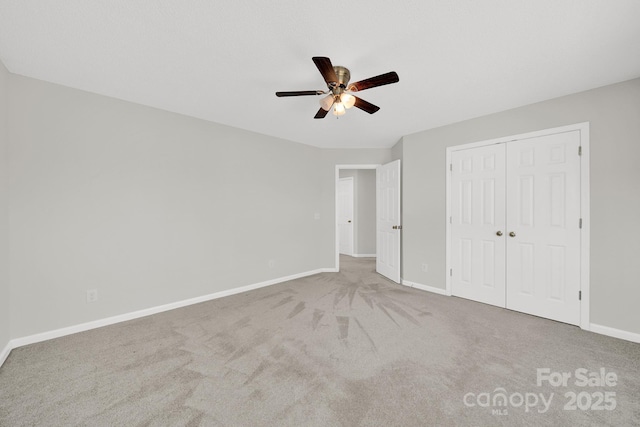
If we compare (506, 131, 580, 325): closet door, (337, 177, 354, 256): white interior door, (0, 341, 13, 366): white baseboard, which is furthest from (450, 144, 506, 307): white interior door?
(0, 341, 13, 366): white baseboard

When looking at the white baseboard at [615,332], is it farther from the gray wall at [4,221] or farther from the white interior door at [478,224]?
the gray wall at [4,221]

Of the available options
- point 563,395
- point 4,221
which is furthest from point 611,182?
point 4,221

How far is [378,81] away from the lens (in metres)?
1.85

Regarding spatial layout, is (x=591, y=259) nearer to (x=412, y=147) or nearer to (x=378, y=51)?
(x=412, y=147)

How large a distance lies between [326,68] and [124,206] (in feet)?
8.75

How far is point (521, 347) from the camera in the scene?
2.21 metres

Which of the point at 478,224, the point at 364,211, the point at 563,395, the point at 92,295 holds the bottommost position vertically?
the point at 563,395

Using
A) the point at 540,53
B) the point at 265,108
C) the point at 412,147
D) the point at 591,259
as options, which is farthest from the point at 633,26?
the point at 265,108

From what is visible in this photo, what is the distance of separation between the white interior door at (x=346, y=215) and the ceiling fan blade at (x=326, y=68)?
5128mm

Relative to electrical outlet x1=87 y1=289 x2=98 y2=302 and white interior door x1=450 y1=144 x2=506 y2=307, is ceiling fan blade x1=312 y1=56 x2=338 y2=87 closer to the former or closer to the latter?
white interior door x1=450 y1=144 x2=506 y2=307

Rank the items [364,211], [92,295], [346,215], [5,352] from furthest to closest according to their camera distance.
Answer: [346,215] → [364,211] → [92,295] → [5,352]

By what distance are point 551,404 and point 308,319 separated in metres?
2.01

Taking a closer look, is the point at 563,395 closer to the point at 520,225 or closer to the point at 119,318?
the point at 520,225

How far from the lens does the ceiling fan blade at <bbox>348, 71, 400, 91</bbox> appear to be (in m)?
1.75
